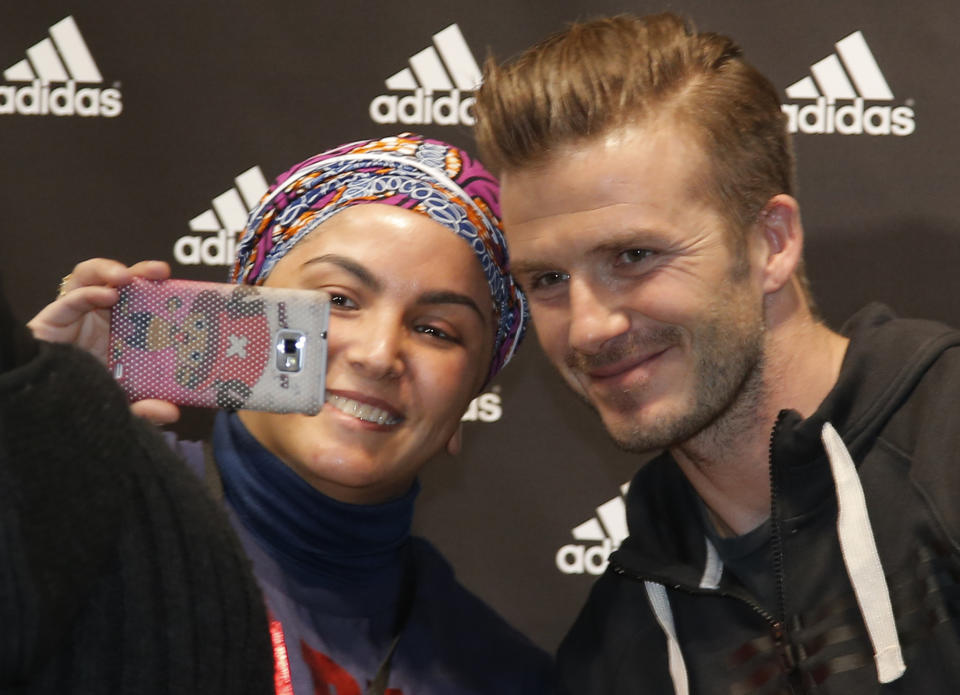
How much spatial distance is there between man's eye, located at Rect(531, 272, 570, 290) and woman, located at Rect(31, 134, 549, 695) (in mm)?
113

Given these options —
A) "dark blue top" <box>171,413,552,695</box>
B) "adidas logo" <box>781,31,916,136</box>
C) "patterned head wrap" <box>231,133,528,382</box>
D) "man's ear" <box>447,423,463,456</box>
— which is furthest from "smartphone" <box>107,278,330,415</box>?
"adidas logo" <box>781,31,916,136</box>

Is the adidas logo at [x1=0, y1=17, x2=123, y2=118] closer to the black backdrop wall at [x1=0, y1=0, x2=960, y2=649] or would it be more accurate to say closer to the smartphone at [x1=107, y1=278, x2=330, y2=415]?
the black backdrop wall at [x1=0, y1=0, x2=960, y2=649]

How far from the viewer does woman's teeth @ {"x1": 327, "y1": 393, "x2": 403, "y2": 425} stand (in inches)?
62.1

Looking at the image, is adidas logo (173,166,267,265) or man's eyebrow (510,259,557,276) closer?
man's eyebrow (510,259,557,276)

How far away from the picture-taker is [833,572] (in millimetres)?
1450

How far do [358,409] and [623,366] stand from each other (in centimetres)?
38

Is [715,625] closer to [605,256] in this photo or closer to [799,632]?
[799,632]

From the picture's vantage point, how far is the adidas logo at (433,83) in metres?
2.03

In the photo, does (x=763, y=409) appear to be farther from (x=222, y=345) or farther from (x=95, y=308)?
(x=95, y=308)

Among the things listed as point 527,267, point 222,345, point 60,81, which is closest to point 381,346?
point 527,267

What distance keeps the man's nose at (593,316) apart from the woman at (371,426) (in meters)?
0.20

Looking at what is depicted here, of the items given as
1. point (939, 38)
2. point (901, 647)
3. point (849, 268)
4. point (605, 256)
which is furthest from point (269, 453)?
point (939, 38)

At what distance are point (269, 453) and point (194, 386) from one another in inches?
14.6

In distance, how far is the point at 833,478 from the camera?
146cm
